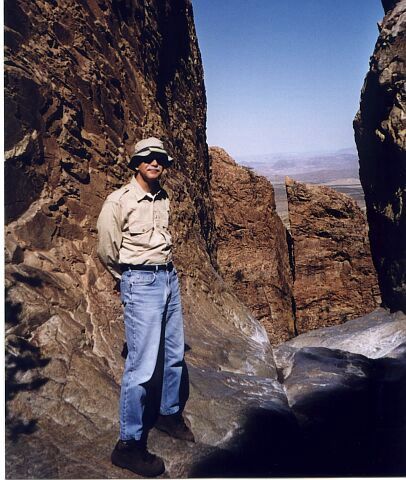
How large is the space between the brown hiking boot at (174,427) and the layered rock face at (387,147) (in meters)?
6.23

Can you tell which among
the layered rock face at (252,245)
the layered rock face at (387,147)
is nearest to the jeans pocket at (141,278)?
the layered rock face at (387,147)

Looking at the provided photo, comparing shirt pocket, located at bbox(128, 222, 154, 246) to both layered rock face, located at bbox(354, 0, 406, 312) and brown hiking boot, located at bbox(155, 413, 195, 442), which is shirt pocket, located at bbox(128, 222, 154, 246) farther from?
layered rock face, located at bbox(354, 0, 406, 312)

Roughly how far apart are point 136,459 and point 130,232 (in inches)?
60.0

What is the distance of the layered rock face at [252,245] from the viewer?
1116 centimetres

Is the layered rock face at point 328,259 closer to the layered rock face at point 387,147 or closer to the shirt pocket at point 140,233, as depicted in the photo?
the layered rock face at point 387,147

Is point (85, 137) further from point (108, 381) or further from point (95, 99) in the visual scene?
point (108, 381)

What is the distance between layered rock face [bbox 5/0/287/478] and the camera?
324 centimetres

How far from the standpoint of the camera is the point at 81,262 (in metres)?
4.74

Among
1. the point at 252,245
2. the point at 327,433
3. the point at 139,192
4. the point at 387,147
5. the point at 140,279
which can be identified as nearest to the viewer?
the point at 140,279

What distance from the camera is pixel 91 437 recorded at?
3.19m

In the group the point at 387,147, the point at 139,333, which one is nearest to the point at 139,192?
the point at 139,333

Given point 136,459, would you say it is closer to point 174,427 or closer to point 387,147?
point 174,427

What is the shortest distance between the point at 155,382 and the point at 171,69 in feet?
22.7

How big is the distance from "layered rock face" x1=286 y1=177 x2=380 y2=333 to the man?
31.1 ft
